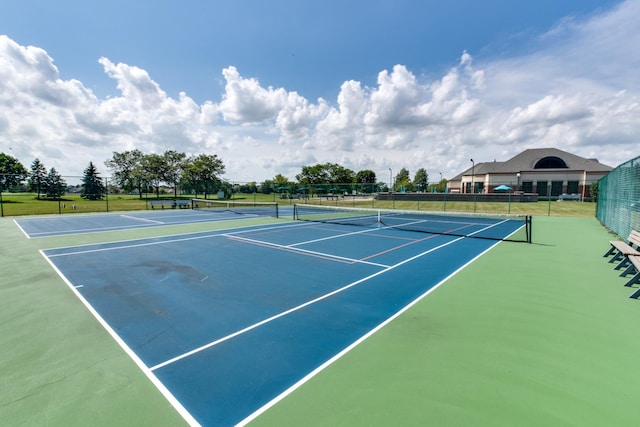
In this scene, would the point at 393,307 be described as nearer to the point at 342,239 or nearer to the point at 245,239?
the point at 342,239

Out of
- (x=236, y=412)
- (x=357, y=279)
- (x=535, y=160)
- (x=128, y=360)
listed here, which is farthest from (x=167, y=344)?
(x=535, y=160)

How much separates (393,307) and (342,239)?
769 centimetres

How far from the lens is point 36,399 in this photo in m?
3.12

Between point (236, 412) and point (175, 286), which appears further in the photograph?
point (175, 286)

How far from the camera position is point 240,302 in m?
5.82

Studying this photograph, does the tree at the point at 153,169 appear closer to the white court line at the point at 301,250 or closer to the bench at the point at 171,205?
the bench at the point at 171,205

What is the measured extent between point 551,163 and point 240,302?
64.9 metres

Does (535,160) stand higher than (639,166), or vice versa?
(535,160)

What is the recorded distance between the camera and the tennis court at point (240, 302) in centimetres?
345

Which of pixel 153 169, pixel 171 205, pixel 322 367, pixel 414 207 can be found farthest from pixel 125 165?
pixel 322 367

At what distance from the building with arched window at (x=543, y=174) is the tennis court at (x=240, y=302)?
45566 millimetres

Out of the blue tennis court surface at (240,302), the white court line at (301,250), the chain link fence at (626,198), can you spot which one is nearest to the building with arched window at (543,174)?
the chain link fence at (626,198)

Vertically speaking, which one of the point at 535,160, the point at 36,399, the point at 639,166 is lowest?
the point at 36,399

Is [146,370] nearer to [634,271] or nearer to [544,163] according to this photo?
[634,271]
